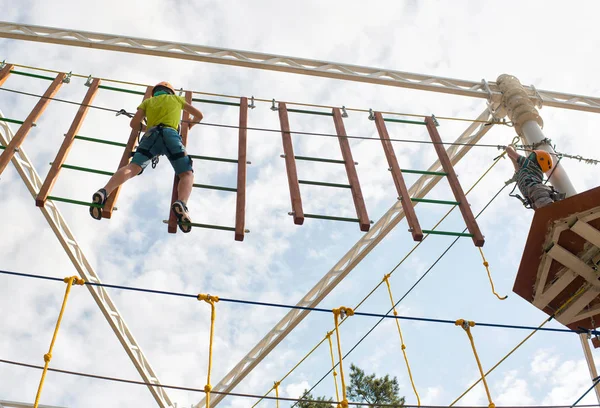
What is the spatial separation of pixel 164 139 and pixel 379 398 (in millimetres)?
14913

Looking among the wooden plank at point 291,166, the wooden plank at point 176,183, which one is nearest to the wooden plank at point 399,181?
the wooden plank at point 291,166

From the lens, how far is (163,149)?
19.0 feet

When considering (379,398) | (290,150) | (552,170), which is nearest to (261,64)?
(290,150)

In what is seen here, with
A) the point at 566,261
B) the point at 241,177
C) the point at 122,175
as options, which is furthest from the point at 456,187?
the point at 122,175

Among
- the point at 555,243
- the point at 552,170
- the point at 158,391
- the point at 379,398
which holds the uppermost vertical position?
the point at 379,398

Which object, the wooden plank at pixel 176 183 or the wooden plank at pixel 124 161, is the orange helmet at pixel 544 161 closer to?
the wooden plank at pixel 176 183

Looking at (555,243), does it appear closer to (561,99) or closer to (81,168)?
(561,99)

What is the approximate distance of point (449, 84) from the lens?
8078mm

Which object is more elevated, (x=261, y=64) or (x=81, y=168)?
(x=261, y=64)

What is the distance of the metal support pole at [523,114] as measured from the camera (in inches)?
280

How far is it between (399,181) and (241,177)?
5.44 feet

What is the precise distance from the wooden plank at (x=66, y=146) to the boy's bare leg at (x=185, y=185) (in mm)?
1163

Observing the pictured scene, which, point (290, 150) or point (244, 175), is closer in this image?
point (244, 175)

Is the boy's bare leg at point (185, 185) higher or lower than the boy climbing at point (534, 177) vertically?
lower
